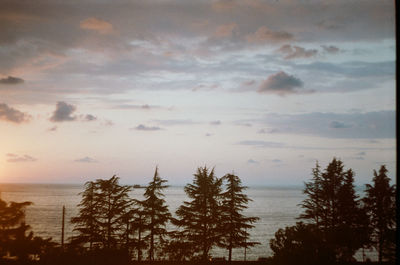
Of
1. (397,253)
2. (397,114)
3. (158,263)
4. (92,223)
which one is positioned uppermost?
(397,114)

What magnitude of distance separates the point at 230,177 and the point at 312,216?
9.17 metres

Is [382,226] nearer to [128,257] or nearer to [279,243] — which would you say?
[279,243]

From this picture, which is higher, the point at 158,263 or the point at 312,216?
the point at 312,216

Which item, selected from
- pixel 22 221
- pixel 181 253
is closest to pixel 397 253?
pixel 22 221

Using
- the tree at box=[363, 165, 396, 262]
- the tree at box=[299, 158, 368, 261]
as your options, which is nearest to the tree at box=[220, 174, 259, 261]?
the tree at box=[299, 158, 368, 261]

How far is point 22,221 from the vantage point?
12.7 metres

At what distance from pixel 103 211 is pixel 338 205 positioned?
2119 cm

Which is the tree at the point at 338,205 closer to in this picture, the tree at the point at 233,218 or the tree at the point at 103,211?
the tree at the point at 233,218

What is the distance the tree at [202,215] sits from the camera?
30570 mm

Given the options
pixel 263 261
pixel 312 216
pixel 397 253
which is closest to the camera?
pixel 397 253

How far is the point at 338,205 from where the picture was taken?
33.0 meters

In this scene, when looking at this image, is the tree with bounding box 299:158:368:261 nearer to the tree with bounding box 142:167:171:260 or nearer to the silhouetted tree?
the silhouetted tree

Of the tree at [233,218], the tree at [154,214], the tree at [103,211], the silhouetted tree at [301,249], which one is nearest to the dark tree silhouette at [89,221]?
the tree at [103,211]

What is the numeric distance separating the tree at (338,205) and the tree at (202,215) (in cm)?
896
